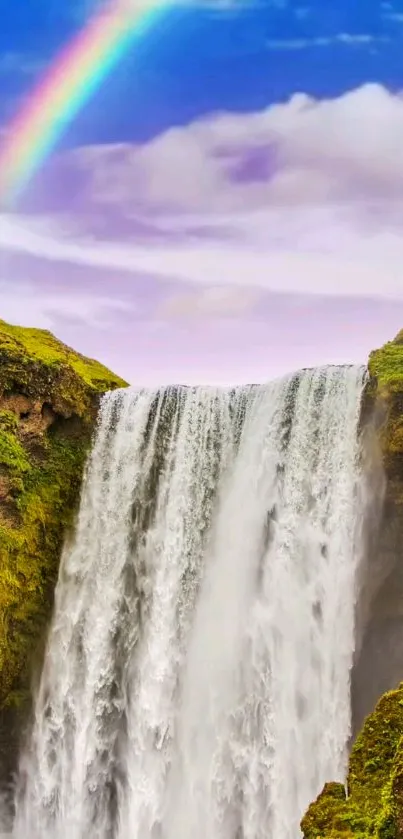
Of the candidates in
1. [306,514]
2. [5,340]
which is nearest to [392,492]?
[306,514]

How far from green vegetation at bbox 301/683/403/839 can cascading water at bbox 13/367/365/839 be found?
9680 mm

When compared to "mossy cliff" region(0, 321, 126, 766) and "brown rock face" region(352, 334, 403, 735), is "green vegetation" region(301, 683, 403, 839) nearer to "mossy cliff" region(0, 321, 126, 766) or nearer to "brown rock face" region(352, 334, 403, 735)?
"brown rock face" region(352, 334, 403, 735)

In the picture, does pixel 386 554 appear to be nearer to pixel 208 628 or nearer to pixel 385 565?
pixel 385 565

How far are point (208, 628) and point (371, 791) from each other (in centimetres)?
1220

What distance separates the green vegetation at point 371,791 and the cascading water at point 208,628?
31.8ft

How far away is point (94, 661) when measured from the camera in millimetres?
19500

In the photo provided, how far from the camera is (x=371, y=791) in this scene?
270 inches

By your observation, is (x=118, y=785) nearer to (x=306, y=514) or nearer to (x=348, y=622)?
(x=348, y=622)

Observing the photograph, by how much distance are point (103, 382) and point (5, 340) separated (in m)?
4.52

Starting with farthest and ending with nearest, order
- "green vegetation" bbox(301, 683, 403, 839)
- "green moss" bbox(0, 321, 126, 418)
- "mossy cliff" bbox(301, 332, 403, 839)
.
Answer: "green moss" bbox(0, 321, 126, 418)
"mossy cliff" bbox(301, 332, 403, 839)
"green vegetation" bbox(301, 683, 403, 839)

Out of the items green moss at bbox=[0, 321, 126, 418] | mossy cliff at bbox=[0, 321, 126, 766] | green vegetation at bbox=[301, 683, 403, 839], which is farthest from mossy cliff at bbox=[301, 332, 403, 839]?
green moss at bbox=[0, 321, 126, 418]

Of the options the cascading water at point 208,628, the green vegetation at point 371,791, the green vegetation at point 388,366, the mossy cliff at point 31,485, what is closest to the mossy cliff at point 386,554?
the green vegetation at point 388,366

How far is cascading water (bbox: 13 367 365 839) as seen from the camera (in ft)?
54.2

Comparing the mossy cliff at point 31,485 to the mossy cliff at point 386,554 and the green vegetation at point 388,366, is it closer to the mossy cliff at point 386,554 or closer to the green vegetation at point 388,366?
the mossy cliff at point 386,554
